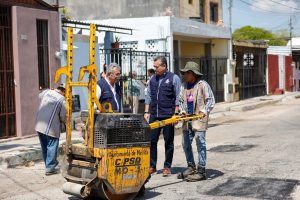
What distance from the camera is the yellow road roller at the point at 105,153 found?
6.60m

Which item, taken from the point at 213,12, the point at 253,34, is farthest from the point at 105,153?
the point at 253,34

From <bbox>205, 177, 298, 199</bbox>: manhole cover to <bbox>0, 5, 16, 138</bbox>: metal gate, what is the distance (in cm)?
701

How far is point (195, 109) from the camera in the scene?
8406 millimetres

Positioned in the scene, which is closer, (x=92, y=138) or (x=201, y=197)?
(x=92, y=138)

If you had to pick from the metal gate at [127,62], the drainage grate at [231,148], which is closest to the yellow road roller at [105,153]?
the drainage grate at [231,148]

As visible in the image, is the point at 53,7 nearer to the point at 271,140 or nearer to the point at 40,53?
the point at 40,53

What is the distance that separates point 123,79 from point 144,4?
37.0 ft

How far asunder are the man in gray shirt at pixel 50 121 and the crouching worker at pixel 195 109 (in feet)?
7.35

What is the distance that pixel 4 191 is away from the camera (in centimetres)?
830

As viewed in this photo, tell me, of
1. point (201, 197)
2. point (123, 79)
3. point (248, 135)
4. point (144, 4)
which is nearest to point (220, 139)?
point (248, 135)

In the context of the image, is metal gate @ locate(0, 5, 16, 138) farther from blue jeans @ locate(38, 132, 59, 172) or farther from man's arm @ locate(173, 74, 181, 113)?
man's arm @ locate(173, 74, 181, 113)

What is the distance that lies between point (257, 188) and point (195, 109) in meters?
1.56

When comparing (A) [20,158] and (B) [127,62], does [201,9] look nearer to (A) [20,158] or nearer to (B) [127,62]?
(B) [127,62]

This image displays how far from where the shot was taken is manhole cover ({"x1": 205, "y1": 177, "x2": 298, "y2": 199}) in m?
7.29
